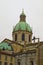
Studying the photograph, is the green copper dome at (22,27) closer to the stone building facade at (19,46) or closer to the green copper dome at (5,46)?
the stone building facade at (19,46)

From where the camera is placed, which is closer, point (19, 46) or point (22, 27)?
point (19, 46)

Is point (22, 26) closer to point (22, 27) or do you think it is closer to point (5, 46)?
point (22, 27)

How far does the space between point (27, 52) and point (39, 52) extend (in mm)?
3273

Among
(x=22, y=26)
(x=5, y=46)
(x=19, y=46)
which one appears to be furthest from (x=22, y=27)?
(x=5, y=46)

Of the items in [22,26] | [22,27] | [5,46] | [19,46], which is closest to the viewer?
[19,46]

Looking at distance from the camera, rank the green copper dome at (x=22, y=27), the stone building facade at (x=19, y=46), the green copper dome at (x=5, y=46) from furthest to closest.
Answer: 1. the green copper dome at (x=22, y=27)
2. the green copper dome at (x=5, y=46)
3. the stone building facade at (x=19, y=46)

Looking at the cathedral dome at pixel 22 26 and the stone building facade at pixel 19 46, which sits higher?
the cathedral dome at pixel 22 26

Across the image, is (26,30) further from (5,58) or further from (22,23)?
(5,58)

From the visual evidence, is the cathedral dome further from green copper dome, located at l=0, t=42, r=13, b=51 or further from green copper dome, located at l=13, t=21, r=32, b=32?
green copper dome, located at l=0, t=42, r=13, b=51

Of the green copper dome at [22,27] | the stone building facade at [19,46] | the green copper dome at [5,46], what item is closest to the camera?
the stone building facade at [19,46]

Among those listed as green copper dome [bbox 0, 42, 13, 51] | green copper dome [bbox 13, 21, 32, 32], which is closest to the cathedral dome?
green copper dome [bbox 13, 21, 32, 32]

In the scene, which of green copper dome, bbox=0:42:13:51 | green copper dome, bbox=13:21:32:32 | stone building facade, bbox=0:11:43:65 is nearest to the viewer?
stone building facade, bbox=0:11:43:65

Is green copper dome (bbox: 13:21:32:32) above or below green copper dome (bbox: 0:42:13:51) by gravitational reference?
above

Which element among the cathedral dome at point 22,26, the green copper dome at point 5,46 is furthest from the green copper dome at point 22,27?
the green copper dome at point 5,46
